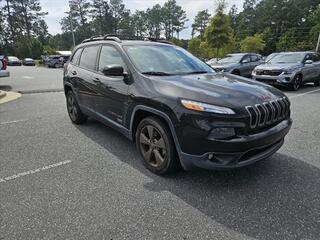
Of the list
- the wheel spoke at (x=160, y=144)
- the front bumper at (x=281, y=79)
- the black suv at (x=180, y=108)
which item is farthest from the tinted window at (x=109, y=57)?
the front bumper at (x=281, y=79)

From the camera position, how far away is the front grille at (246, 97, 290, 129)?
294 centimetres

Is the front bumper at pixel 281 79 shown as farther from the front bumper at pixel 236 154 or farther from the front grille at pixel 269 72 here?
the front bumper at pixel 236 154

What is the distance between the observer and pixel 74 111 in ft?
19.1

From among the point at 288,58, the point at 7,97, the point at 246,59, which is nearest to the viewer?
the point at 7,97

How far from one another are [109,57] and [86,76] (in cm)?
78

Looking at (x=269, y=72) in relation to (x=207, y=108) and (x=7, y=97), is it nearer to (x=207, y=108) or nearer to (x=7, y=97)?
(x=207, y=108)

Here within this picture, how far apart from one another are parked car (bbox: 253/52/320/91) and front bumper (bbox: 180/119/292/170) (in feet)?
26.9

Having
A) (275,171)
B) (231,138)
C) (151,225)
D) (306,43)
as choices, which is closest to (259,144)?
(231,138)

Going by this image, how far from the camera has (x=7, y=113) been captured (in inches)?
277

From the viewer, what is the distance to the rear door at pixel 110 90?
389 cm

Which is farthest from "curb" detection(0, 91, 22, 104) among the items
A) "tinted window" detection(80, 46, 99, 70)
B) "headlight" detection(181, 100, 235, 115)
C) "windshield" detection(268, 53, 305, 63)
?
"windshield" detection(268, 53, 305, 63)

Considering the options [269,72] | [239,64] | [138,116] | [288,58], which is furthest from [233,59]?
[138,116]

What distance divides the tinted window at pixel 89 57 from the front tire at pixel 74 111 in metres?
0.84

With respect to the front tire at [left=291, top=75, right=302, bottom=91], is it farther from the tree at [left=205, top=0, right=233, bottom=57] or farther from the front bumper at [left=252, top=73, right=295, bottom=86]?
the tree at [left=205, top=0, right=233, bottom=57]
